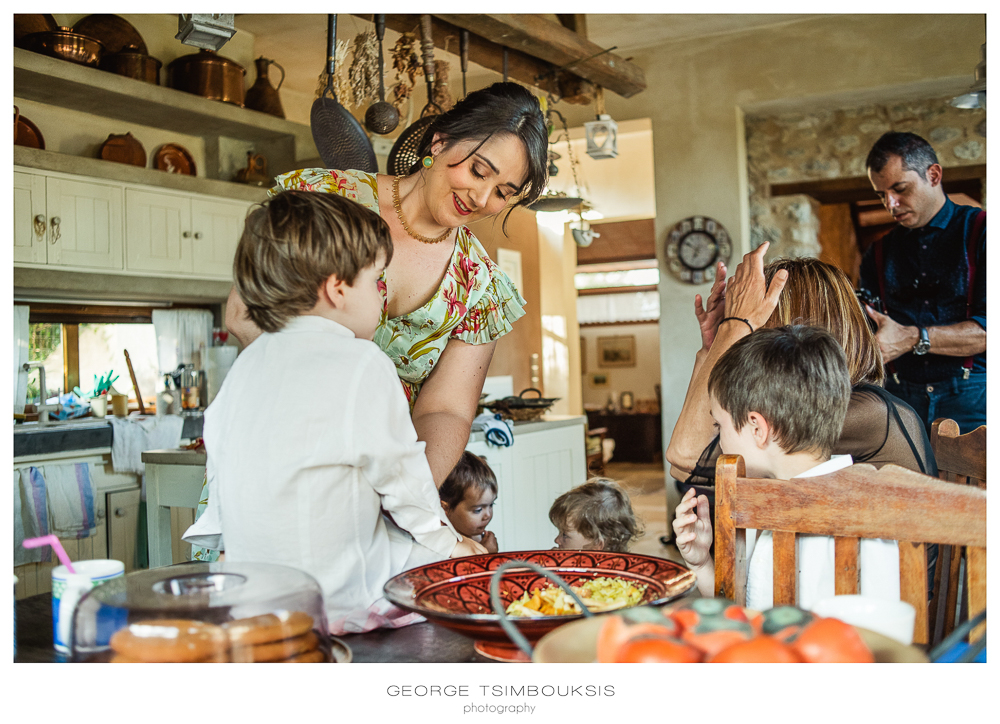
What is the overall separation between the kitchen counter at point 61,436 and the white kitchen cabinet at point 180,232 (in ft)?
2.48

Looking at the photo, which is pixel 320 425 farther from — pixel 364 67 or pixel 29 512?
pixel 29 512

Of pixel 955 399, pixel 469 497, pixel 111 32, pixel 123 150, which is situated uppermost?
pixel 111 32

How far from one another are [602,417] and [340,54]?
23.0ft

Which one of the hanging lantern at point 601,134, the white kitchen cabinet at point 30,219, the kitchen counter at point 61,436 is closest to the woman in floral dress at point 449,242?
the hanging lantern at point 601,134

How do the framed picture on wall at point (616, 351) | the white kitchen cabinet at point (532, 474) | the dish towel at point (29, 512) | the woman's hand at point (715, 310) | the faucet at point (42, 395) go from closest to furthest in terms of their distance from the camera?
the woman's hand at point (715, 310), the dish towel at point (29, 512), the white kitchen cabinet at point (532, 474), the faucet at point (42, 395), the framed picture on wall at point (616, 351)

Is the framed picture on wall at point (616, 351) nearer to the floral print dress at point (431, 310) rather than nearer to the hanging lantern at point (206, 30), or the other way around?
the hanging lantern at point (206, 30)

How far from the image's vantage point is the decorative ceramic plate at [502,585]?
0.72 meters

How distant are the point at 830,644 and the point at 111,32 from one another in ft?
13.0

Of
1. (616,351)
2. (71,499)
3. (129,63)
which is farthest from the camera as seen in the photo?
(616,351)

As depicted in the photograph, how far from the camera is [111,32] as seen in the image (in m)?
3.62

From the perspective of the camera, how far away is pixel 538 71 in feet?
9.48

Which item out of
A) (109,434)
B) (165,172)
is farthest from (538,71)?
(109,434)

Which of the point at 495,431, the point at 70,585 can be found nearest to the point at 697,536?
the point at 70,585

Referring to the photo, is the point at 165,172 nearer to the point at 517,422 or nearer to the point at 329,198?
the point at 517,422
